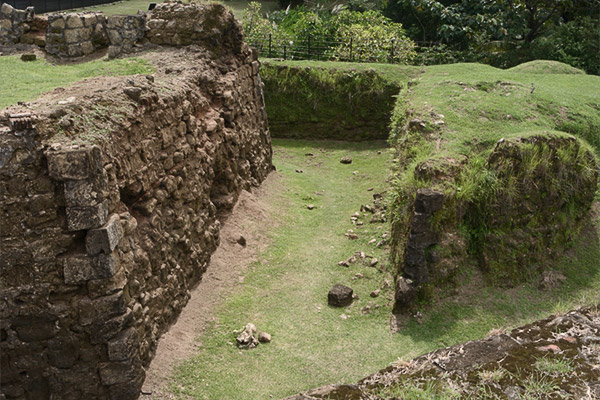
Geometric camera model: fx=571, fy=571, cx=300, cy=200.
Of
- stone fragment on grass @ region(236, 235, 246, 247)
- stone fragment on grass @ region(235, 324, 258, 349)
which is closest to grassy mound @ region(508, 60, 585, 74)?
stone fragment on grass @ region(236, 235, 246, 247)

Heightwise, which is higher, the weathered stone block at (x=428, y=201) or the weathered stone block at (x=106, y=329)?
the weathered stone block at (x=428, y=201)

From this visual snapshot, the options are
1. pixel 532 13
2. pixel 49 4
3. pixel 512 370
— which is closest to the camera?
pixel 512 370

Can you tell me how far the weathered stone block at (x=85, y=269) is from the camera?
5.34m

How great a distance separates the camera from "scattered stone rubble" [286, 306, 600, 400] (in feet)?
12.6

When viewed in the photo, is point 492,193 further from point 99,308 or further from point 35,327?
point 35,327

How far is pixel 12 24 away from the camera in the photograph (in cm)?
958

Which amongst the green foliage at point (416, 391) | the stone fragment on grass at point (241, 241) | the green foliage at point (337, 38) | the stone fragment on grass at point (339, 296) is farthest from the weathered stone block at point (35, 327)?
the green foliage at point (337, 38)

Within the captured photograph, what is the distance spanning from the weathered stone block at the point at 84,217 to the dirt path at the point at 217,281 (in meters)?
1.90

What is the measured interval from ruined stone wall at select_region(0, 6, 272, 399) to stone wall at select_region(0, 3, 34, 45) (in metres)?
3.66

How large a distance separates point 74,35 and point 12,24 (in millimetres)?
1268

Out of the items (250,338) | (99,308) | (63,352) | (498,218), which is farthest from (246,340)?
(498,218)

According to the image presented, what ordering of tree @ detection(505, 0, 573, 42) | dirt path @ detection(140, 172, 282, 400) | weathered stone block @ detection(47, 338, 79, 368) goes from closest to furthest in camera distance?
weathered stone block @ detection(47, 338, 79, 368)
dirt path @ detection(140, 172, 282, 400)
tree @ detection(505, 0, 573, 42)

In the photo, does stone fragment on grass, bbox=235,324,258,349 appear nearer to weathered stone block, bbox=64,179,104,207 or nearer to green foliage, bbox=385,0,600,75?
weathered stone block, bbox=64,179,104,207

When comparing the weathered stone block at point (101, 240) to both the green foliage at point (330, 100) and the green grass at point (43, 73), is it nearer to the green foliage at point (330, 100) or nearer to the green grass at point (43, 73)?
the green grass at point (43, 73)
